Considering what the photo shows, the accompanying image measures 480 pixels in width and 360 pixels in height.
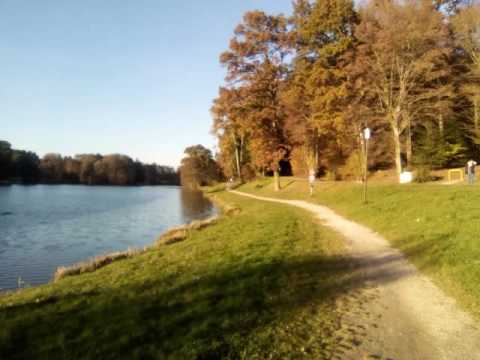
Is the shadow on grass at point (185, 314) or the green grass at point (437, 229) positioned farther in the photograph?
the green grass at point (437, 229)

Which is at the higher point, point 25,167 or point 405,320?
point 25,167

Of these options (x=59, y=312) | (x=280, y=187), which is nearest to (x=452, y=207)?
(x=59, y=312)

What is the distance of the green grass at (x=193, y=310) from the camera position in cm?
388

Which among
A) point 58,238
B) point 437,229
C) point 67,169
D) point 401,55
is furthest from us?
point 67,169

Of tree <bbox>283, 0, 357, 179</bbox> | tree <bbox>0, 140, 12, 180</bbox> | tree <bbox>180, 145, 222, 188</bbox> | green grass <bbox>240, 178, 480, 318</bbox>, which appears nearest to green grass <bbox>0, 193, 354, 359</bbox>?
green grass <bbox>240, 178, 480, 318</bbox>

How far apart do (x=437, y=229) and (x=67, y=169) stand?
4342 inches

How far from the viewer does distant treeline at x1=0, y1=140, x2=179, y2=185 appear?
289ft

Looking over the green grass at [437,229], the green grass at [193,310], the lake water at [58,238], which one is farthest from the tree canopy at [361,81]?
the green grass at [193,310]

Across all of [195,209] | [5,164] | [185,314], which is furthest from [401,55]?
[5,164]

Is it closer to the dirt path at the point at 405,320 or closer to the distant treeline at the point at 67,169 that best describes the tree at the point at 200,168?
the distant treeline at the point at 67,169

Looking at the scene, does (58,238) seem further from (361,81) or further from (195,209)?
(361,81)

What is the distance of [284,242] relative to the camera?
9.16 metres

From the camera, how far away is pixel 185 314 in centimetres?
473

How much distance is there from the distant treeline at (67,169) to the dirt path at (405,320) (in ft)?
335
